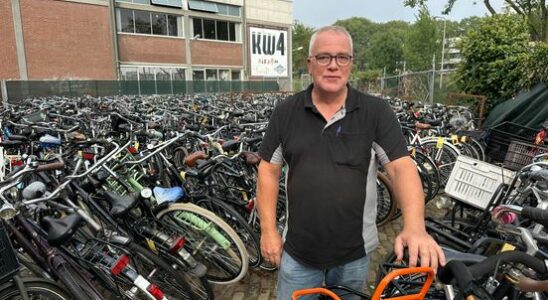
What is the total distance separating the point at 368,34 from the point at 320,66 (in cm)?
9529

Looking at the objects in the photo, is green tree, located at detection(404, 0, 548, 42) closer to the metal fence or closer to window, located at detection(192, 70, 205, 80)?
the metal fence

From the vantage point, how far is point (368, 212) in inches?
74.1

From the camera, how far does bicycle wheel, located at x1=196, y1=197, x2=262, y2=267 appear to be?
337 centimetres

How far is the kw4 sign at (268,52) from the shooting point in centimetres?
3105

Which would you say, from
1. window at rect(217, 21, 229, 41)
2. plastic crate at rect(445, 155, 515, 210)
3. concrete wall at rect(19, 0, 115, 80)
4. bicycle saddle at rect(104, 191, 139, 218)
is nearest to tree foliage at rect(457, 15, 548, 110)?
plastic crate at rect(445, 155, 515, 210)

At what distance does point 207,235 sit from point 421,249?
204 cm

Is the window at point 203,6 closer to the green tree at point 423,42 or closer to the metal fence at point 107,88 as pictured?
the metal fence at point 107,88

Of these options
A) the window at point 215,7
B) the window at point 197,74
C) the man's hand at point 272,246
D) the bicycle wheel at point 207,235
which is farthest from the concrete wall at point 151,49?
the man's hand at point 272,246

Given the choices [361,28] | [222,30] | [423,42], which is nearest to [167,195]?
[222,30]

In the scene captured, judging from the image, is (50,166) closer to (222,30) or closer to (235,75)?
(222,30)

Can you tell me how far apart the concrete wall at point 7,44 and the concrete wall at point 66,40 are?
0.62 metres

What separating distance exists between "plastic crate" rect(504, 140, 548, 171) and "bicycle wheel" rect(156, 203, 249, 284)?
9.58 feet

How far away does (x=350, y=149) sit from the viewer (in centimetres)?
176

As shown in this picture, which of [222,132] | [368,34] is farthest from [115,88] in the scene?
[368,34]
